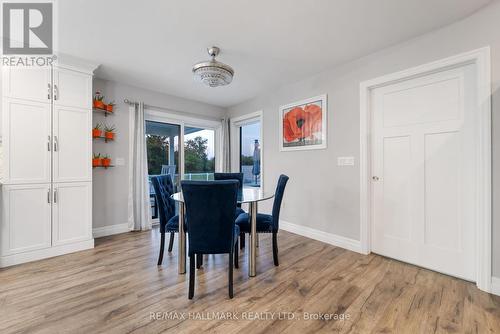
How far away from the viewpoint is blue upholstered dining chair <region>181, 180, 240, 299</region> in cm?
171

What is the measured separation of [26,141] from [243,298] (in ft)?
9.84

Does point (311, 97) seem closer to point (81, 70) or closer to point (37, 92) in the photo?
point (81, 70)

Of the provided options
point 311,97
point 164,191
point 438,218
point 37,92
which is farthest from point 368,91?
point 37,92

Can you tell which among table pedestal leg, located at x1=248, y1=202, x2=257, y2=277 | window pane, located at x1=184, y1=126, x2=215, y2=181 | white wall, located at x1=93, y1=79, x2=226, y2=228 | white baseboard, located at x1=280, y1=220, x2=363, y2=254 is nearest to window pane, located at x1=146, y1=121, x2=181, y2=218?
window pane, located at x1=184, y1=126, x2=215, y2=181

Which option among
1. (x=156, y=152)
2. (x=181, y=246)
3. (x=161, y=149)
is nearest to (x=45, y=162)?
(x=156, y=152)

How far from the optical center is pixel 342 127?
3008mm

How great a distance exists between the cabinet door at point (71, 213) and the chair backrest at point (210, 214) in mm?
2078

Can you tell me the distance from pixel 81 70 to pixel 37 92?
568 millimetres

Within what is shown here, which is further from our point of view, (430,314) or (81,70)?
(81,70)

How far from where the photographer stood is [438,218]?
7.54 ft

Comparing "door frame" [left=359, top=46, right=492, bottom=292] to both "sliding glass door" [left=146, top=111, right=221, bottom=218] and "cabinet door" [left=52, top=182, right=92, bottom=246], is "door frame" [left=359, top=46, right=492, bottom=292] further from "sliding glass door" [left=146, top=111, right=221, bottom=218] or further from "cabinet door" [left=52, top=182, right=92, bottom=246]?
"cabinet door" [left=52, top=182, right=92, bottom=246]

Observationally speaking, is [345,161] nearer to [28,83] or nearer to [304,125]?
[304,125]

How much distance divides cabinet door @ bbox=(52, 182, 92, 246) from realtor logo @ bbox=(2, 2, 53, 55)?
161 centimetres

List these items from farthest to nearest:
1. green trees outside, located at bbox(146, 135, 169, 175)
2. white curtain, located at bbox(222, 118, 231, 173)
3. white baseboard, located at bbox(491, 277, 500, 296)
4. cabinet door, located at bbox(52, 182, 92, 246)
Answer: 1. white curtain, located at bbox(222, 118, 231, 173)
2. green trees outside, located at bbox(146, 135, 169, 175)
3. cabinet door, located at bbox(52, 182, 92, 246)
4. white baseboard, located at bbox(491, 277, 500, 296)
